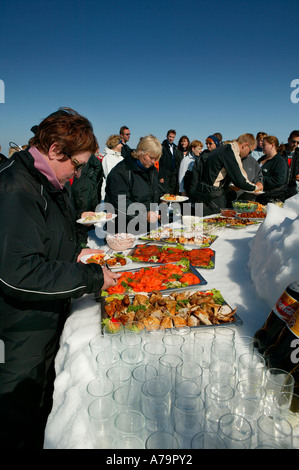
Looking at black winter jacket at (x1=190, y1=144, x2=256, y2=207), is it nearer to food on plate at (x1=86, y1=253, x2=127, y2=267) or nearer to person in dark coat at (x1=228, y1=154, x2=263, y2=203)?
person in dark coat at (x1=228, y1=154, x2=263, y2=203)

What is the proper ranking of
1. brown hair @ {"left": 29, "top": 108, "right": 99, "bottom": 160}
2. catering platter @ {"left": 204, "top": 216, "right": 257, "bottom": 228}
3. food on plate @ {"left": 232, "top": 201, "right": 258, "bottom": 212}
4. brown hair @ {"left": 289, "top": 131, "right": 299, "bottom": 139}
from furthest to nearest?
brown hair @ {"left": 289, "top": 131, "right": 299, "bottom": 139}
food on plate @ {"left": 232, "top": 201, "right": 258, "bottom": 212}
catering platter @ {"left": 204, "top": 216, "right": 257, "bottom": 228}
brown hair @ {"left": 29, "top": 108, "right": 99, "bottom": 160}

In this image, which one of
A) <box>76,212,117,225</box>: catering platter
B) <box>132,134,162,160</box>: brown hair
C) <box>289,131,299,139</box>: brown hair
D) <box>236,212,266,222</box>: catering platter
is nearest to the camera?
<box>76,212,117,225</box>: catering platter

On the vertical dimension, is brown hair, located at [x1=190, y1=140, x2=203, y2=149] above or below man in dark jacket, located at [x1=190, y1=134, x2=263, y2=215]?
above

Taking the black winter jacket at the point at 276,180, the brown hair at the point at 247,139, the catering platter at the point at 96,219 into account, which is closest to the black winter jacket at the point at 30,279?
the catering platter at the point at 96,219

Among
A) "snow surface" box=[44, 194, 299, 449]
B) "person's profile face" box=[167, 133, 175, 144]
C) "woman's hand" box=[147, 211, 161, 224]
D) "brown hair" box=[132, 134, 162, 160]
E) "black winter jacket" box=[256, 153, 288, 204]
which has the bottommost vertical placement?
"snow surface" box=[44, 194, 299, 449]

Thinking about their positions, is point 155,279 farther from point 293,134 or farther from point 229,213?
point 293,134

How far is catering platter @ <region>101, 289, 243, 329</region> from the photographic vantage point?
1.62 m

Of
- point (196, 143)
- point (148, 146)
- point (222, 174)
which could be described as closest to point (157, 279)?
point (148, 146)

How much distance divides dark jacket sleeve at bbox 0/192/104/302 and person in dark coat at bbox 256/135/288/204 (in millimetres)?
5396

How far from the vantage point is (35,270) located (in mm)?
1443

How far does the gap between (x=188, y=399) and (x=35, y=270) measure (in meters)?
0.95

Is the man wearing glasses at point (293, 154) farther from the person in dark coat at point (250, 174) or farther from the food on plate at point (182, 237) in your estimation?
the food on plate at point (182, 237)

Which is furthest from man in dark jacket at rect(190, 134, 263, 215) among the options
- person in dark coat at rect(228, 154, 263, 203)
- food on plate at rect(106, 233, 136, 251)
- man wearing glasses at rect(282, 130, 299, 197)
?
food on plate at rect(106, 233, 136, 251)

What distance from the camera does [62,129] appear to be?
1.60 metres
